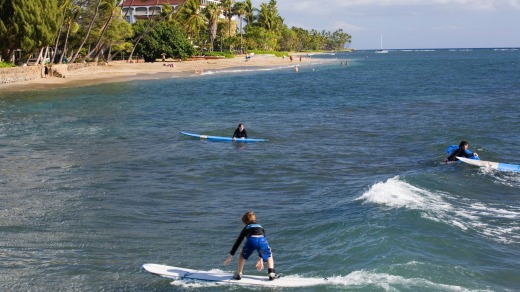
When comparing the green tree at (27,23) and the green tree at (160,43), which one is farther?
the green tree at (160,43)

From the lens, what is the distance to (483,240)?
13148 millimetres

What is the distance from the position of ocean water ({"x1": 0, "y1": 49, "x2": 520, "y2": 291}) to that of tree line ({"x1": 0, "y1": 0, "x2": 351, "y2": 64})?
2203 cm

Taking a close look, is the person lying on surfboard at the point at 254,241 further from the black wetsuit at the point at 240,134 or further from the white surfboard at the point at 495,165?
the black wetsuit at the point at 240,134

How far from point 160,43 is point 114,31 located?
650 inches

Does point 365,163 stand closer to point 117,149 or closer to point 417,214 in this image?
point 417,214

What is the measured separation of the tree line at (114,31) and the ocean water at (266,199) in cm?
2203

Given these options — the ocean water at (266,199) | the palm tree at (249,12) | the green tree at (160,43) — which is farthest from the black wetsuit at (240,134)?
the palm tree at (249,12)

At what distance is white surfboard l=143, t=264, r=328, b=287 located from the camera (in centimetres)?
1076

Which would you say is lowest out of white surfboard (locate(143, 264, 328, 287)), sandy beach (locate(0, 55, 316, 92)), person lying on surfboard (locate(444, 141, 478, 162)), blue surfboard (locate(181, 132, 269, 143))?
white surfboard (locate(143, 264, 328, 287))

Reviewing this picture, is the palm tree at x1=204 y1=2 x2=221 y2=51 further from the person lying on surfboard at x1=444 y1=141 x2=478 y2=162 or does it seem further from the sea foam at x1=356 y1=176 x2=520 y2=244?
the sea foam at x1=356 y1=176 x2=520 y2=244

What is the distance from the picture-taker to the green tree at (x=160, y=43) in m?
88.8

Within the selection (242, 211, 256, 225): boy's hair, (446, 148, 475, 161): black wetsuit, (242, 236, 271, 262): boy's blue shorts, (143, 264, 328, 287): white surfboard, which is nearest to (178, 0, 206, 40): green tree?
(446, 148, 475, 161): black wetsuit

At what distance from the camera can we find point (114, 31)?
7400cm

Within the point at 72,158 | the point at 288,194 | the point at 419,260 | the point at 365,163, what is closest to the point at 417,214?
the point at 419,260
